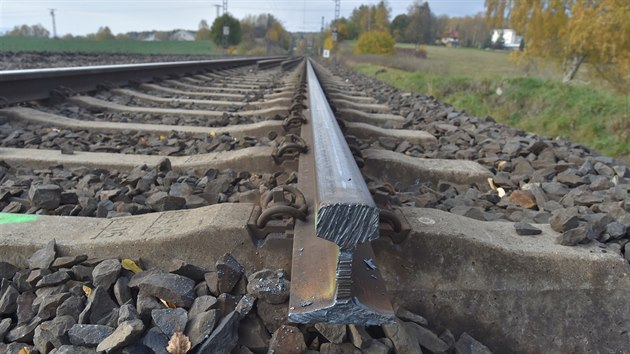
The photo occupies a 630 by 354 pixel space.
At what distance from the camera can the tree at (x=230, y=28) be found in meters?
55.5

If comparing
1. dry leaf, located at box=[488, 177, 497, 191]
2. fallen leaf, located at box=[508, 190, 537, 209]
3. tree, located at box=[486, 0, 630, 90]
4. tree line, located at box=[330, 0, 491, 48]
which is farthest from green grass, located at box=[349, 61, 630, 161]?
tree line, located at box=[330, 0, 491, 48]

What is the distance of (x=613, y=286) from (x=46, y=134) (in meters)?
3.37

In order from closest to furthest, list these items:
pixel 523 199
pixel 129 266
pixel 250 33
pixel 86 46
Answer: pixel 129 266
pixel 523 199
pixel 86 46
pixel 250 33

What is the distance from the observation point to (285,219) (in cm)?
150

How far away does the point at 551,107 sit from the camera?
8.29 meters

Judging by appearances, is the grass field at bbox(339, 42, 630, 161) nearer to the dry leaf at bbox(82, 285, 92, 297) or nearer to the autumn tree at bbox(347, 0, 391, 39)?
the dry leaf at bbox(82, 285, 92, 297)

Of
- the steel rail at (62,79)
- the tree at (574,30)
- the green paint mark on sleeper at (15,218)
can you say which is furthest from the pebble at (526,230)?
the tree at (574,30)

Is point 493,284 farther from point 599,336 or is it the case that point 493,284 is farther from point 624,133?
point 624,133

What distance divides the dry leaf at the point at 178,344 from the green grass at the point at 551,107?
628 centimetres

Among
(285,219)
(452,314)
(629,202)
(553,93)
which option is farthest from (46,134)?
(553,93)

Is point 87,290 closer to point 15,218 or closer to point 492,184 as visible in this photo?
point 15,218

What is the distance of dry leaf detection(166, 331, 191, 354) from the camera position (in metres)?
1.09

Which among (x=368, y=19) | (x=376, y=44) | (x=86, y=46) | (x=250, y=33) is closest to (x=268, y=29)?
(x=250, y=33)

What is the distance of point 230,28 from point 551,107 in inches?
2180
